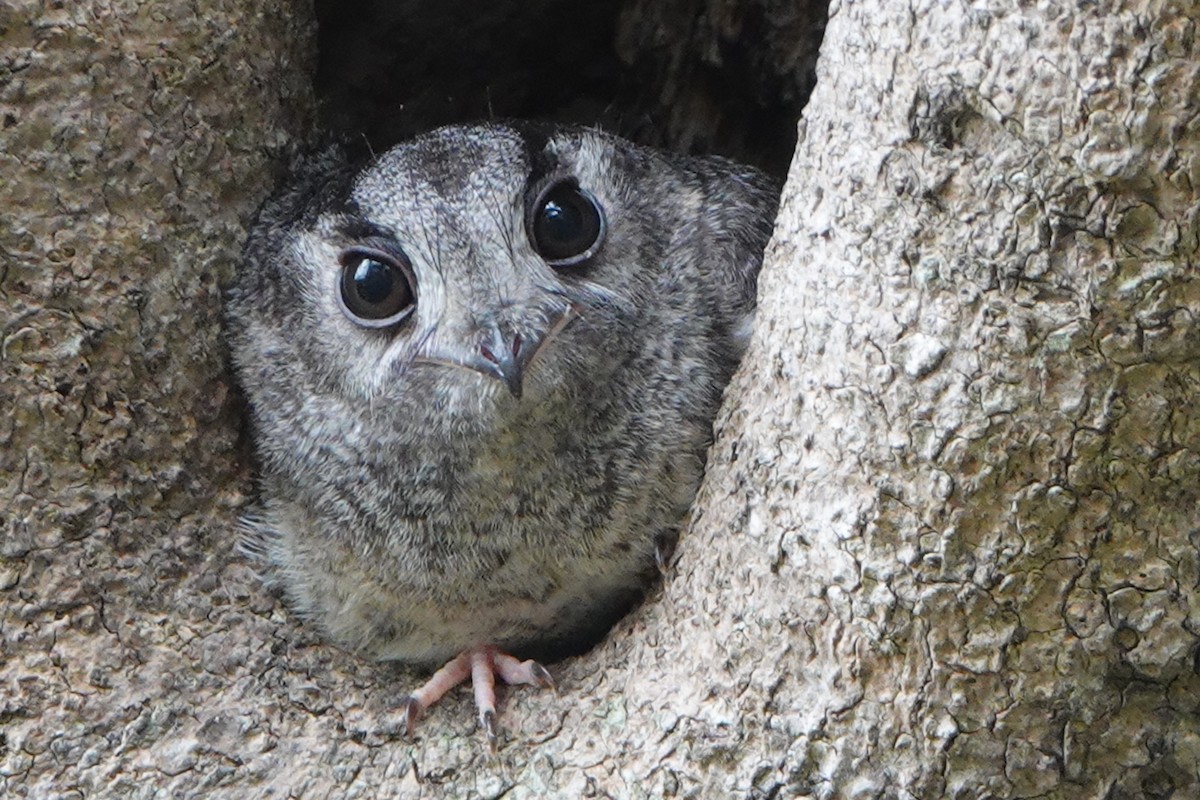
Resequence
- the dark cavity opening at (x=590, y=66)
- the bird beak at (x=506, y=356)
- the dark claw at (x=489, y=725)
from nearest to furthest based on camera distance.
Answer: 1. the bird beak at (x=506, y=356)
2. the dark claw at (x=489, y=725)
3. the dark cavity opening at (x=590, y=66)

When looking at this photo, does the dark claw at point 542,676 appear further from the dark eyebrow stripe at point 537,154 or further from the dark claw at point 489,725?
the dark eyebrow stripe at point 537,154

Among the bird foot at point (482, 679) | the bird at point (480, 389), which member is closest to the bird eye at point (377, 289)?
the bird at point (480, 389)

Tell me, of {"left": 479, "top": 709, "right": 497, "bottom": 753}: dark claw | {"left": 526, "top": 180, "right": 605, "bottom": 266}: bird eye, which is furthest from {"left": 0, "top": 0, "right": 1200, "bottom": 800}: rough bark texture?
{"left": 526, "top": 180, "right": 605, "bottom": 266}: bird eye

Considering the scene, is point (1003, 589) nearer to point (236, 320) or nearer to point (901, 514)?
point (901, 514)

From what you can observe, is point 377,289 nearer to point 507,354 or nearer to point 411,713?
point 507,354

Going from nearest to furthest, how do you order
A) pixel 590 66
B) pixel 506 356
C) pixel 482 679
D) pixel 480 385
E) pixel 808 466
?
pixel 808 466 < pixel 506 356 < pixel 480 385 < pixel 482 679 < pixel 590 66

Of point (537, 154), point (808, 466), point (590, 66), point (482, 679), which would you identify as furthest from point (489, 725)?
point (590, 66)

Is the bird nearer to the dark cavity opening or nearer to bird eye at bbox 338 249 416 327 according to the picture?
bird eye at bbox 338 249 416 327
